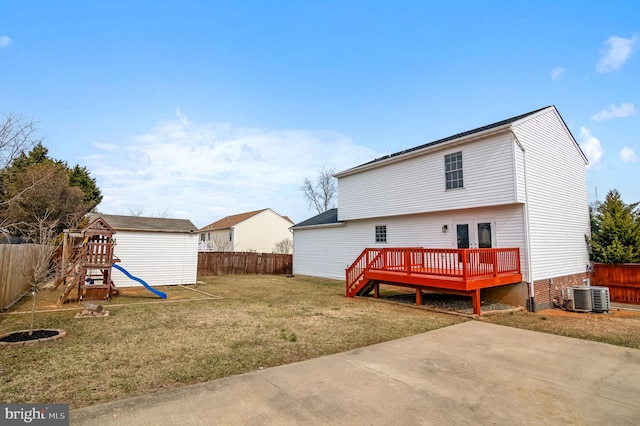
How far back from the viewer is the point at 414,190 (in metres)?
13.4

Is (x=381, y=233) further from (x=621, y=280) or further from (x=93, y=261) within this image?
(x=93, y=261)

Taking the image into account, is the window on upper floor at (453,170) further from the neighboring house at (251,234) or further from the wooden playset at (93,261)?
the neighboring house at (251,234)

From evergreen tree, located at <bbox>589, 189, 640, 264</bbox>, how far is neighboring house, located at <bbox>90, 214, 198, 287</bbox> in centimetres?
1906

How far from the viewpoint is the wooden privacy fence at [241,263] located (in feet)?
67.8

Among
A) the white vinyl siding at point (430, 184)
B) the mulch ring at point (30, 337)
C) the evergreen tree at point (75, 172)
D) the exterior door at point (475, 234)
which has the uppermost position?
the evergreen tree at point (75, 172)

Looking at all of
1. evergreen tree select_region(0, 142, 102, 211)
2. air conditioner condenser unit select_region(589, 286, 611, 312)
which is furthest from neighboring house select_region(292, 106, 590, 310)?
evergreen tree select_region(0, 142, 102, 211)

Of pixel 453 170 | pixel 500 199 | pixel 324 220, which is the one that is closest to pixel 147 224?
pixel 324 220

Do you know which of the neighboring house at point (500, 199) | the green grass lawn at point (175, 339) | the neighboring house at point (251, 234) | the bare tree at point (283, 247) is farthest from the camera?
the bare tree at point (283, 247)

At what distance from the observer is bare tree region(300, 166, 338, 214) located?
38469 millimetres

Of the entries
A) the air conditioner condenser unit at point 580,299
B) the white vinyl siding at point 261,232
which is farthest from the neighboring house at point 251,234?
the air conditioner condenser unit at point 580,299

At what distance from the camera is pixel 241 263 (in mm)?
21797

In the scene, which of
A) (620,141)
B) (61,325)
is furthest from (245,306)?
(620,141)

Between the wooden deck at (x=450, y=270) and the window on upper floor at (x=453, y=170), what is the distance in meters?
3.10

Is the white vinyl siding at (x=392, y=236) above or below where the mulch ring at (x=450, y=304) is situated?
above
